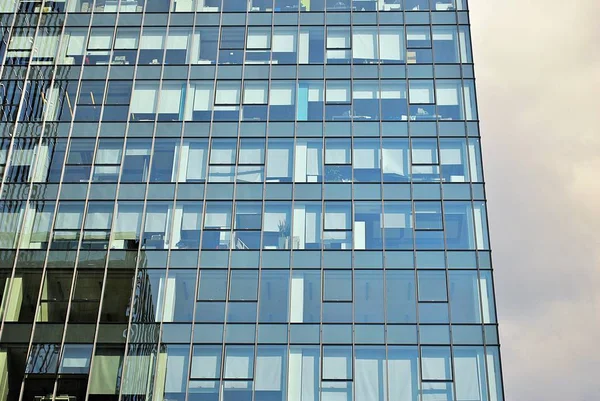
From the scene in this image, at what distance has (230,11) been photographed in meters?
→ 47.8

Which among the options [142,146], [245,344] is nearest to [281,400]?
[245,344]

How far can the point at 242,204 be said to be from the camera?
41875 millimetres

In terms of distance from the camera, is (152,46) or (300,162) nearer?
(300,162)

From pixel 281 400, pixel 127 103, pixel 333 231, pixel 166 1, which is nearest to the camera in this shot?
pixel 281 400

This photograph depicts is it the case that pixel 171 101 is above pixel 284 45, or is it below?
below

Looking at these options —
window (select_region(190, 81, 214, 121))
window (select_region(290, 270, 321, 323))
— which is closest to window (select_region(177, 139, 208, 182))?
window (select_region(190, 81, 214, 121))

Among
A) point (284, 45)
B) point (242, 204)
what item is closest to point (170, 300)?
point (242, 204)

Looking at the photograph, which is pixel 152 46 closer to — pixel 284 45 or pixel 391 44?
pixel 284 45

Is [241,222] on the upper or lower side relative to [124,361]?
upper

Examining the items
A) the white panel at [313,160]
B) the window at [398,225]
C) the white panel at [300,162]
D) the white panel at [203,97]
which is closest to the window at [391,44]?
the white panel at [313,160]

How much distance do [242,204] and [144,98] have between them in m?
8.31

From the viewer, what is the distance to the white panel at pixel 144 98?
147 feet

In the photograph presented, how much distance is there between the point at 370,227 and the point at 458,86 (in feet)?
31.2

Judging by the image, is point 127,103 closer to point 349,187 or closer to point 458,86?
point 349,187
